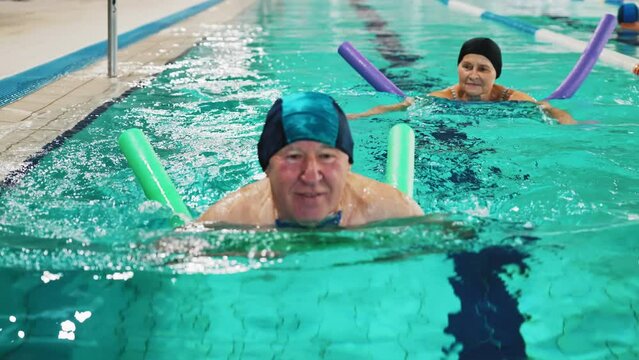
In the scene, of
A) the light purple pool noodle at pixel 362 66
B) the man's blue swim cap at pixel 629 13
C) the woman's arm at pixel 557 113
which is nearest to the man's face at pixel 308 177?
the woman's arm at pixel 557 113

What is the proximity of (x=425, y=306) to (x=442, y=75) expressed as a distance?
5556 mm

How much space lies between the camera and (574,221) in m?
3.59

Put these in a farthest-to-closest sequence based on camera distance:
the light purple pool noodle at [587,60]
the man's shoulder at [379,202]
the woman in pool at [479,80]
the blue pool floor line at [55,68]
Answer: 1. the blue pool floor line at [55,68]
2. the light purple pool noodle at [587,60]
3. the woman in pool at [479,80]
4. the man's shoulder at [379,202]

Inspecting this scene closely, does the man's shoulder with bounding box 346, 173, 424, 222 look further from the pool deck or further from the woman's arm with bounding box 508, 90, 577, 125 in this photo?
the woman's arm with bounding box 508, 90, 577, 125

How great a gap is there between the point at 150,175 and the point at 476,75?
2987 millimetres

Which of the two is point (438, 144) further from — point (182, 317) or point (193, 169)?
point (182, 317)

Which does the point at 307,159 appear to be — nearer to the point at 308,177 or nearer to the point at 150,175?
the point at 308,177

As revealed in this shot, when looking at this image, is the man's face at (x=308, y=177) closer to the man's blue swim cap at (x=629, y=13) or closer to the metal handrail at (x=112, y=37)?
the metal handrail at (x=112, y=37)

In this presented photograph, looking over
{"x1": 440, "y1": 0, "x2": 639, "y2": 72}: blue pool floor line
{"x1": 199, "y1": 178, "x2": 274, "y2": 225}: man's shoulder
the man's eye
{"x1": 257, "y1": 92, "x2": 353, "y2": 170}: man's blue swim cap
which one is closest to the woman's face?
{"x1": 440, "y1": 0, "x2": 639, "y2": 72}: blue pool floor line

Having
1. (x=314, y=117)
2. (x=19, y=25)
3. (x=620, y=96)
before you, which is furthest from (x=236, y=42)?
(x=314, y=117)

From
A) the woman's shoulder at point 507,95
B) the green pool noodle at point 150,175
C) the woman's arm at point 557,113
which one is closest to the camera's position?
the green pool noodle at point 150,175

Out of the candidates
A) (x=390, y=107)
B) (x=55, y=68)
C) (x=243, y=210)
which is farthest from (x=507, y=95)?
(x=55, y=68)

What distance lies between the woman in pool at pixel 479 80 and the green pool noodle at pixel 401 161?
192cm

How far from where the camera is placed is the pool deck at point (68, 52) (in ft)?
17.0
